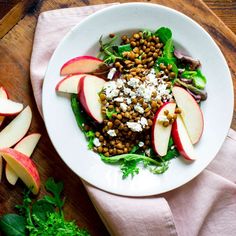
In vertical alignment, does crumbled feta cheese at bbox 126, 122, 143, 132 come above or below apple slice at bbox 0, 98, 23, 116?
below

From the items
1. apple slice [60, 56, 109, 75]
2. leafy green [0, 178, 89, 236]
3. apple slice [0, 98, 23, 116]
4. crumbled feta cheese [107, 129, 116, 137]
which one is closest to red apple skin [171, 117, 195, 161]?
crumbled feta cheese [107, 129, 116, 137]

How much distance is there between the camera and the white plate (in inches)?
71.5

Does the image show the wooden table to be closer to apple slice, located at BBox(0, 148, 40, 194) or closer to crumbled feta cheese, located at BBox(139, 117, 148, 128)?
apple slice, located at BBox(0, 148, 40, 194)

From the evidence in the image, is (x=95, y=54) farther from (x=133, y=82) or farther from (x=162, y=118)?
(x=162, y=118)

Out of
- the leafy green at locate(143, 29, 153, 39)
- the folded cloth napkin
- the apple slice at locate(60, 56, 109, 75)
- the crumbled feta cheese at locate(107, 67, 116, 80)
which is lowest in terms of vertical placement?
the folded cloth napkin

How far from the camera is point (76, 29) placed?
1816mm

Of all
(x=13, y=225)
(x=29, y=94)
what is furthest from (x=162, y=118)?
(x=13, y=225)

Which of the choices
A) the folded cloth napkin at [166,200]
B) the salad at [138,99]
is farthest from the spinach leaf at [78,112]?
the folded cloth napkin at [166,200]

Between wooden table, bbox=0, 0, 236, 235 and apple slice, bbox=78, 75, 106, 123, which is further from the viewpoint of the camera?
wooden table, bbox=0, 0, 236, 235

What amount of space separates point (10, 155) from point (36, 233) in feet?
0.94

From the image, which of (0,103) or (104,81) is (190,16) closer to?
(104,81)

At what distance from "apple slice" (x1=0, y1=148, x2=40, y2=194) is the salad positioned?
0.23 metres

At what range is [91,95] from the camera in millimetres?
1827

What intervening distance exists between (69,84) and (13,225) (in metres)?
0.53
